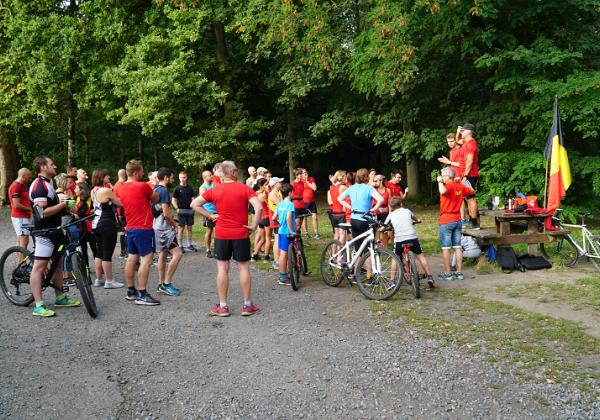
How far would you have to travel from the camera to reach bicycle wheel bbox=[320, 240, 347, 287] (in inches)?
345

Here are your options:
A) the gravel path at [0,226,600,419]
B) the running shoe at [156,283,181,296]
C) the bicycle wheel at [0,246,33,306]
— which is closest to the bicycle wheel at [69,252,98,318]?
the gravel path at [0,226,600,419]

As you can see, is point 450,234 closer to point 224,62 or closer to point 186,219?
point 186,219

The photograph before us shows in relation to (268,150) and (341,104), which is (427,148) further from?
(268,150)

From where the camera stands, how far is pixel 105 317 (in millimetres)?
7117

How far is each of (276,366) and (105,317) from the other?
2.93 metres

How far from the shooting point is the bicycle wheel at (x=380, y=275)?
764 centimetres

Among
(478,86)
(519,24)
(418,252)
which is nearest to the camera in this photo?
(418,252)

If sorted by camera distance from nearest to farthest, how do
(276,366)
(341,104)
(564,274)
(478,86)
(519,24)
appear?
(276,366)
(564,274)
(519,24)
(478,86)
(341,104)

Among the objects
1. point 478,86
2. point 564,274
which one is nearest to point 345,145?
point 478,86

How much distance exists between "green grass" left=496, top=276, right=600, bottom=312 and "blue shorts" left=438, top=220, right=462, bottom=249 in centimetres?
100

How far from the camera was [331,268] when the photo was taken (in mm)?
9070

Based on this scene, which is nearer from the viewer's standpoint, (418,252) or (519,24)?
(418,252)

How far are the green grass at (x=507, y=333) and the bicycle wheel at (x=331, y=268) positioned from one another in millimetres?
1165

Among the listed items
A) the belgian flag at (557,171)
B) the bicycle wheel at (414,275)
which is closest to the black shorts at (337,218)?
the bicycle wheel at (414,275)
